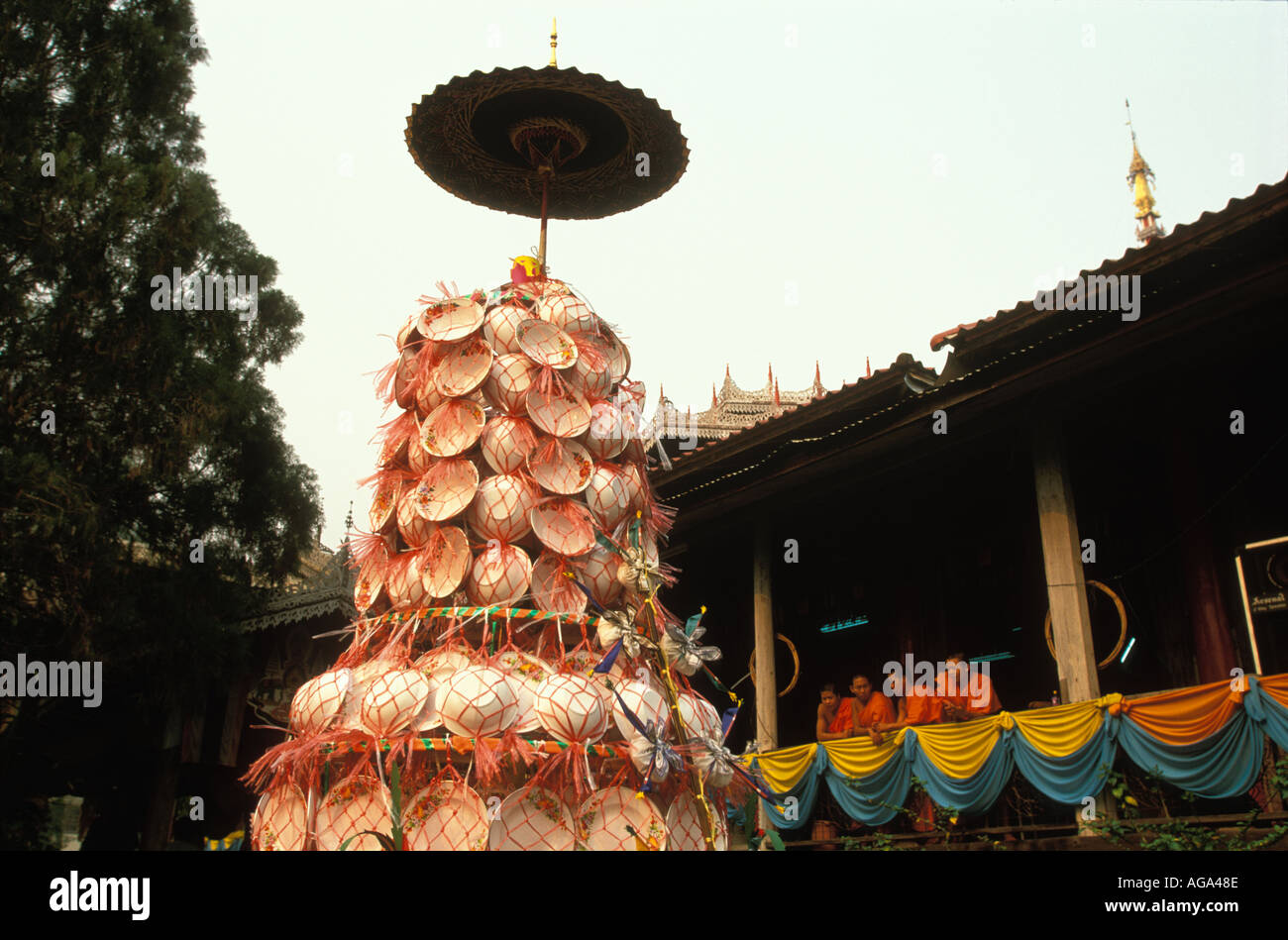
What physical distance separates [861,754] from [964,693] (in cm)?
131

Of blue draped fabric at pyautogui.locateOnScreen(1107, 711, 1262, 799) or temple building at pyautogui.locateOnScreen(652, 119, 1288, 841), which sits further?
temple building at pyautogui.locateOnScreen(652, 119, 1288, 841)

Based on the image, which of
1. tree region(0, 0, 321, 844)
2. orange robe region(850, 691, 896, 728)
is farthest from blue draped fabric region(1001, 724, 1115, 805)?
tree region(0, 0, 321, 844)

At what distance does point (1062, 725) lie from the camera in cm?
770

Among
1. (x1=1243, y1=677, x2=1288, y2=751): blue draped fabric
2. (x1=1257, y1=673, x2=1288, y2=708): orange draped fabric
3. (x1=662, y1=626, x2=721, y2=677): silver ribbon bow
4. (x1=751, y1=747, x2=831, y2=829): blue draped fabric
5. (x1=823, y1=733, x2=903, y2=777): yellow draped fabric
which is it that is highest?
(x1=662, y1=626, x2=721, y2=677): silver ribbon bow

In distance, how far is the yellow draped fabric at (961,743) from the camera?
8148mm

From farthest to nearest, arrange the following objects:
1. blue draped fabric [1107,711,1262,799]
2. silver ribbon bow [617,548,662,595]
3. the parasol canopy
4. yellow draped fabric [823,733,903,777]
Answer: yellow draped fabric [823,733,903,777]
the parasol canopy
blue draped fabric [1107,711,1262,799]
silver ribbon bow [617,548,662,595]

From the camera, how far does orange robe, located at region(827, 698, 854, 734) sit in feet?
33.8

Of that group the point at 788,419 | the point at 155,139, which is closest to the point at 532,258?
the point at 788,419

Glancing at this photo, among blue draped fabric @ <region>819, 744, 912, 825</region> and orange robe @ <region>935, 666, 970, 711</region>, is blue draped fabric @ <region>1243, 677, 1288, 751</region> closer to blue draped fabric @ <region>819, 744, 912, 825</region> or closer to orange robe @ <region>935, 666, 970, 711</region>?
blue draped fabric @ <region>819, 744, 912, 825</region>

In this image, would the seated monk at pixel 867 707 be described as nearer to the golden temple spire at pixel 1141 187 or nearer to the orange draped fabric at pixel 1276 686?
the orange draped fabric at pixel 1276 686

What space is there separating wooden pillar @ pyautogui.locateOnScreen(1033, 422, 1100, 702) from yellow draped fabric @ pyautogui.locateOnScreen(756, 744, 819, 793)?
250 cm

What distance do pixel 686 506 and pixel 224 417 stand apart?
6244 mm

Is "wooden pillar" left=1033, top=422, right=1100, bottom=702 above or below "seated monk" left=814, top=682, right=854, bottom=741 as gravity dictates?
above

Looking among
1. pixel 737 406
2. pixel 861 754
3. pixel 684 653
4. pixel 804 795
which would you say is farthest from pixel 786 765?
pixel 737 406
